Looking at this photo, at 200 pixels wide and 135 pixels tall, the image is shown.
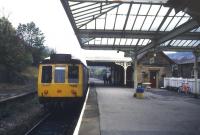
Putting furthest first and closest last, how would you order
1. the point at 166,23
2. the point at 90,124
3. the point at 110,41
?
the point at 110,41 < the point at 166,23 < the point at 90,124

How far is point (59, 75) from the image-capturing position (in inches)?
679

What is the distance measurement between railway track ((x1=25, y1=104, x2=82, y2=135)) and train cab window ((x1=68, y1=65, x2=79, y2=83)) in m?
1.76

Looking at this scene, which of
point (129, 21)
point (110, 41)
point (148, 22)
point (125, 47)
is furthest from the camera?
point (125, 47)

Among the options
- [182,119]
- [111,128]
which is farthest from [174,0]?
[182,119]

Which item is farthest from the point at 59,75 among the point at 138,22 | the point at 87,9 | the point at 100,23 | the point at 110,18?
the point at 138,22

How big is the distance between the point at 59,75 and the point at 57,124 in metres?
2.98

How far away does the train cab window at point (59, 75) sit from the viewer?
17.1 metres

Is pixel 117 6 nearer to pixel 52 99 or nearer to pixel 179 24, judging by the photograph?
pixel 179 24

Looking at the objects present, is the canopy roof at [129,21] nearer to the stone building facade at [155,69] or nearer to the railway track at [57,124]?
the railway track at [57,124]

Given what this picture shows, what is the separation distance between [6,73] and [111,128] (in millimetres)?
36883

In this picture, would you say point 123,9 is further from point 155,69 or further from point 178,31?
point 155,69

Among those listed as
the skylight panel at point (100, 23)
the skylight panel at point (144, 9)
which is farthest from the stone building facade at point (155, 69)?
the skylight panel at point (144, 9)

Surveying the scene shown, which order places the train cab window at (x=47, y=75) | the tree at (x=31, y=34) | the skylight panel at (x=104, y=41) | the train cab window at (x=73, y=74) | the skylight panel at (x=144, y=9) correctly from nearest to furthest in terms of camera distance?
1. the train cab window at (x=47, y=75)
2. the train cab window at (x=73, y=74)
3. the skylight panel at (x=144, y=9)
4. the skylight panel at (x=104, y=41)
5. the tree at (x=31, y=34)

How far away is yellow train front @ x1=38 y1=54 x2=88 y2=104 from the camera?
1684cm
